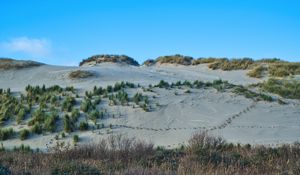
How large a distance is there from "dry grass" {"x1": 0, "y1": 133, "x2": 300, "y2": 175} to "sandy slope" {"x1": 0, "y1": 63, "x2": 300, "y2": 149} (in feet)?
23.6

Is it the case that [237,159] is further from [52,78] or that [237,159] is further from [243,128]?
[52,78]

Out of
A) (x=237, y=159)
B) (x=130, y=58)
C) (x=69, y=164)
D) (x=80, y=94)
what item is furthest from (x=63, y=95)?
(x=130, y=58)

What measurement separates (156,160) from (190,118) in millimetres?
13978

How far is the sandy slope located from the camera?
24266 mm

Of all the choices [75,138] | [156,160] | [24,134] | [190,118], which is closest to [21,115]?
[24,134]

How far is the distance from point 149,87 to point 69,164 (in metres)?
22.2

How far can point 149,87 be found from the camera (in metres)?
32.9

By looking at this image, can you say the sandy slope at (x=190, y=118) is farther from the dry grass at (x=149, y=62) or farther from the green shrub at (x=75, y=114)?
the dry grass at (x=149, y=62)

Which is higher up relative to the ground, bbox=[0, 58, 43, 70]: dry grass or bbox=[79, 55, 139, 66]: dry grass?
bbox=[79, 55, 139, 66]: dry grass

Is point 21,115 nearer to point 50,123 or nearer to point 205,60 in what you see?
point 50,123

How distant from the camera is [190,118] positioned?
27688 mm

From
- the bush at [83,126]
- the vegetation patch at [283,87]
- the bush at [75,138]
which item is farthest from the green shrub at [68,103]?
the vegetation patch at [283,87]

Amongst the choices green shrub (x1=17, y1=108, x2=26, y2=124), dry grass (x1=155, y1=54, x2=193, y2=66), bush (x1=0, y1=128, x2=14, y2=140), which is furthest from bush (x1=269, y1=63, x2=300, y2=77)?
bush (x1=0, y1=128, x2=14, y2=140)

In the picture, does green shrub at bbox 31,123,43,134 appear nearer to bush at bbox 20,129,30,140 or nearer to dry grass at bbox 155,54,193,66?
bush at bbox 20,129,30,140
